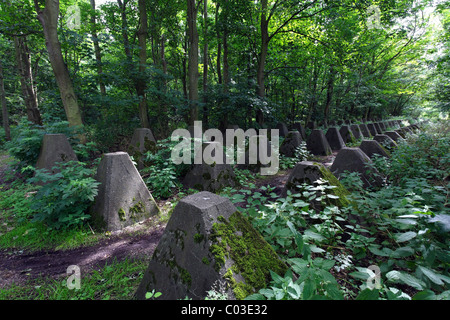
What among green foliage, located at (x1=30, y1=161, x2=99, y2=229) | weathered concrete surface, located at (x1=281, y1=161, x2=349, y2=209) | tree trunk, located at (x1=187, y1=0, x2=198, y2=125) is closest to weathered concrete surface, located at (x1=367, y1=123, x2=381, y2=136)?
tree trunk, located at (x1=187, y1=0, x2=198, y2=125)

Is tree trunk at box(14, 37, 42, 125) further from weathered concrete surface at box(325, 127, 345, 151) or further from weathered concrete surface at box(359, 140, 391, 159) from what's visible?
weathered concrete surface at box(325, 127, 345, 151)

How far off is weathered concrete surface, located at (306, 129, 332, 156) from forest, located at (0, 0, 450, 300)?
120mm

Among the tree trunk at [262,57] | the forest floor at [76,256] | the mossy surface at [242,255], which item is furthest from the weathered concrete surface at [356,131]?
the mossy surface at [242,255]

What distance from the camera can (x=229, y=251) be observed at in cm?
143

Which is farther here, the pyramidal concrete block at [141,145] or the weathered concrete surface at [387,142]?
the weathered concrete surface at [387,142]

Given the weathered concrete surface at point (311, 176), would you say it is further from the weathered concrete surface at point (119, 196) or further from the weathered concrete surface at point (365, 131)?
the weathered concrete surface at point (365, 131)

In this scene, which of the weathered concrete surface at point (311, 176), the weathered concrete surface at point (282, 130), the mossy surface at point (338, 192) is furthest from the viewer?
the weathered concrete surface at point (282, 130)

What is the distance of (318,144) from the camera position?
789 cm

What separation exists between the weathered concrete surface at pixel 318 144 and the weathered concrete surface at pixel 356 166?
12.6ft

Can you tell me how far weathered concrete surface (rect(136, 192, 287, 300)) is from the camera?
135 centimetres

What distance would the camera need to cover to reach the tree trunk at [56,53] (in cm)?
525

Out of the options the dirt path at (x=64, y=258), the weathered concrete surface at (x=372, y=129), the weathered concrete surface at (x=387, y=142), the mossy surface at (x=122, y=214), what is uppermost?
the weathered concrete surface at (x=372, y=129)

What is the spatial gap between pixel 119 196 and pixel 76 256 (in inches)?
37.6

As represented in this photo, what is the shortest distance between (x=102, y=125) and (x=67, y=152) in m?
3.43
